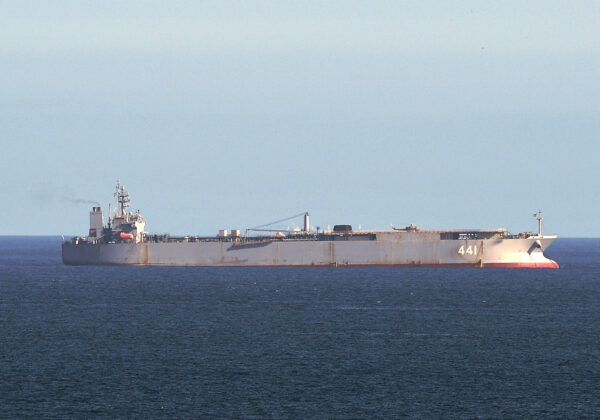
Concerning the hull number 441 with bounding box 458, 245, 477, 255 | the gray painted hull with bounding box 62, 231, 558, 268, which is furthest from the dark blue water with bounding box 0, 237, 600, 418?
the gray painted hull with bounding box 62, 231, 558, 268

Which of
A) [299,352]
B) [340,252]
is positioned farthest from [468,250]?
[299,352]

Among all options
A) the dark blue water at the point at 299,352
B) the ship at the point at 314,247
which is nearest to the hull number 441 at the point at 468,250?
the ship at the point at 314,247

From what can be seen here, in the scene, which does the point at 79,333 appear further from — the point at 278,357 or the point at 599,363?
the point at 599,363

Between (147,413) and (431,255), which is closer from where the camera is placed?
(147,413)

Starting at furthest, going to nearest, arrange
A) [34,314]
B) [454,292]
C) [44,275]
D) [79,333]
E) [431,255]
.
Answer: [44,275] → [431,255] → [454,292] → [34,314] → [79,333]

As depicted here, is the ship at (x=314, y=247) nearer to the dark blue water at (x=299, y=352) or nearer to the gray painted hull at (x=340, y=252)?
the gray painted hull at (x=340, y=252)

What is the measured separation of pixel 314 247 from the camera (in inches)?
4437

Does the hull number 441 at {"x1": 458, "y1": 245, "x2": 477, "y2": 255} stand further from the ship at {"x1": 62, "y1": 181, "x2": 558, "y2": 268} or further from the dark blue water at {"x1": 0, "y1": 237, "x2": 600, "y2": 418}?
the dark blue water at {"x1": 0, "y1": 237, "x2": 600, "y2": 418}

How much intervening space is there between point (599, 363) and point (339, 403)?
1801cm

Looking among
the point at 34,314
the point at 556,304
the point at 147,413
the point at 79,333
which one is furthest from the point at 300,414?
the point at 556,304

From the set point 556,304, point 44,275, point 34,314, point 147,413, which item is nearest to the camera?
point 147,413

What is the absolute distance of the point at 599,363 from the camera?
5162 cm

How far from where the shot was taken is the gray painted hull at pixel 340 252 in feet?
361

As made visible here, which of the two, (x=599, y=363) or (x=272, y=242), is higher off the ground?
(x=272, y=242)
